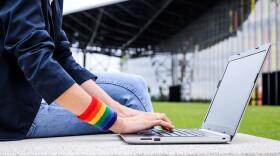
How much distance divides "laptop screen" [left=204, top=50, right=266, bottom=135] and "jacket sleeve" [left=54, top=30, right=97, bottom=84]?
66cm

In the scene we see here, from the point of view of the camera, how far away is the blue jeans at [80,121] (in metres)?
2.33

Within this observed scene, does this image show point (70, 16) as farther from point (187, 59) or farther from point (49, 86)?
point (49, 86)

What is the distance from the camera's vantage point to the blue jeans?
2.33m

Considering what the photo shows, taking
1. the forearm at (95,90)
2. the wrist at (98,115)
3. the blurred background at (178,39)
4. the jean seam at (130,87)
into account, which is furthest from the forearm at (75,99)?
the blurred background at (178,39)

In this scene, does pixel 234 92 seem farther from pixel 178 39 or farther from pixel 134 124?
pixel 178 39

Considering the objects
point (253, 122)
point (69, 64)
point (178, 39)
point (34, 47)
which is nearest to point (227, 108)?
point (69, 64)

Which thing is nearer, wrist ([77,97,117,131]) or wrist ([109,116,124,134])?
wrist ([77,97,117,131])

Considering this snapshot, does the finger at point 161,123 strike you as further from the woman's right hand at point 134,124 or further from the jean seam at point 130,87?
the jean seam at point 130,87

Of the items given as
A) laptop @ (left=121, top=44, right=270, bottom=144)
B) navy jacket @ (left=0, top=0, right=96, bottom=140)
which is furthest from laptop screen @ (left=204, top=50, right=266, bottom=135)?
navy jacket @ (left=0, top=0, right=96, bottom=140)

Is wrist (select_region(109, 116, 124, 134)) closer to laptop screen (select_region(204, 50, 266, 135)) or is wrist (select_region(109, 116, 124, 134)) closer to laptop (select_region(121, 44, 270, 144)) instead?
laptop (select_region(121, 44, 270, 144))

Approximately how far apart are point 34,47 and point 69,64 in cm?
66

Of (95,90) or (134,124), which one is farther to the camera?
(95,90)

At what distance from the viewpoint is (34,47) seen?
1.68 m

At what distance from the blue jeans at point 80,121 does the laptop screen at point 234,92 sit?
16.2 inches
